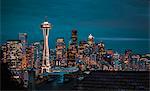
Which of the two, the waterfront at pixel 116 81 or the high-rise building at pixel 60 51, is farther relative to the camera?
the high-rise building at pixel 60 51

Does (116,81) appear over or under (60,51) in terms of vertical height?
under

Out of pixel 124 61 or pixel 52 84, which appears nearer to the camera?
pixel 52 84

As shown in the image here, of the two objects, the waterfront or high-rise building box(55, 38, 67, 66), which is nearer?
the waterfront

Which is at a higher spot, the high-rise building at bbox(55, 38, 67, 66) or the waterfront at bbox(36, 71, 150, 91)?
the high-rise building at bbox(55, 38, 67, 66)

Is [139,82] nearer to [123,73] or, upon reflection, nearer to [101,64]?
[123,73]

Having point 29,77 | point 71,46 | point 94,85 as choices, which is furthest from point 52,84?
point 71,46

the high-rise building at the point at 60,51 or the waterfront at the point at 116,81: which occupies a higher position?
the high-rise building at the point at 60,51

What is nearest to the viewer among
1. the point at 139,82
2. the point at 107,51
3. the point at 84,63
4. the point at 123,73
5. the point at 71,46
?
the point at 139,82

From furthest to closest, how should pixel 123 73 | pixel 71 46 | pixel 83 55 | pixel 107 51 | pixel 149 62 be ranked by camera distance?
pixel 71 46
pixel 83 55
pixel 107 51
pixel 123 73
pixel 149 62

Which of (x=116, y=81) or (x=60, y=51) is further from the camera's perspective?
(x=60, y=51)

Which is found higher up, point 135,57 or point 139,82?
point 135,57

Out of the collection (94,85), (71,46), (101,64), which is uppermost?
(71,46)
